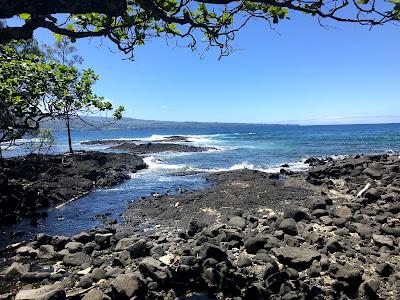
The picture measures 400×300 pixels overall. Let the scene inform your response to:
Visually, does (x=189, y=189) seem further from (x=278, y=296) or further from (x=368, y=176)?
Result: (x=278, y=296)

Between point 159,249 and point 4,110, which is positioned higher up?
point 4,110

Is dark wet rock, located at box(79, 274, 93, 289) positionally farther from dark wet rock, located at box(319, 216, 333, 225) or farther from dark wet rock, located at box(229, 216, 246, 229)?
dark wet rock, located at box(319, 216, 333, 225)

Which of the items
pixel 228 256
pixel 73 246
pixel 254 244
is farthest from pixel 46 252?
pixel 254 244

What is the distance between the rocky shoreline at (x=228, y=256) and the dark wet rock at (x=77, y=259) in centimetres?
3

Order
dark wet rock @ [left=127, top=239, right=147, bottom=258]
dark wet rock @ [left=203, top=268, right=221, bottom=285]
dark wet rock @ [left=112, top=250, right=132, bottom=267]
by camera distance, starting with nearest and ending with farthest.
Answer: dark wet rock @ [left=203, top=268, right=221, bottom=285]
dark wet rock @ [left=112, top=250, right=132, bottom=267]
dark wet rock @ [left=127, top=239, right=147, bottom=258]

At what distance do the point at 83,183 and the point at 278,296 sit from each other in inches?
715

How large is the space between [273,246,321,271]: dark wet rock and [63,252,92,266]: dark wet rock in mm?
5192

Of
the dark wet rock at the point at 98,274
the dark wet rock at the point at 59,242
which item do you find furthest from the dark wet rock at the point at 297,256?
the dark wet rock at the point at 59,242

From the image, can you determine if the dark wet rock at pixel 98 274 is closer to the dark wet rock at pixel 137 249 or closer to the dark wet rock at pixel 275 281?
the dark wet rock at pixel 137 249

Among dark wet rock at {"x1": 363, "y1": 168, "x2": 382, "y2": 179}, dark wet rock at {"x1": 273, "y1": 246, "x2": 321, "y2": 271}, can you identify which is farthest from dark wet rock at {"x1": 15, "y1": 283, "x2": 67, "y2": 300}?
dark wet rock at {"x1": 363, "y1": 168, "x2": 382, "y2": 179}

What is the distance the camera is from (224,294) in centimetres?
808

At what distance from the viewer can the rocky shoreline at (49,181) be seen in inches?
679

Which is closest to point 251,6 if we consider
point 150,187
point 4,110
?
point 4,110

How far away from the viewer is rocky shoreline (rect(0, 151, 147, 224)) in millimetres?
17234
